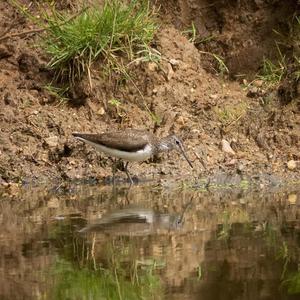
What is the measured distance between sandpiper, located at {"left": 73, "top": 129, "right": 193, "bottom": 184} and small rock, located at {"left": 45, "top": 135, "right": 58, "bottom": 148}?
1.41 ft

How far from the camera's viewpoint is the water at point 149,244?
6.45 m

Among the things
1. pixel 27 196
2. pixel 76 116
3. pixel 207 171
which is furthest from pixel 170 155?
pixel 27 196

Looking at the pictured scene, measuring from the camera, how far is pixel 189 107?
38.5 feet

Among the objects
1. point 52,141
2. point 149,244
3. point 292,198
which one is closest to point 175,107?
point 52,141

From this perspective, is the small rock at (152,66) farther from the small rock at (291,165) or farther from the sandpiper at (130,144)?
the small rock at (291,165)

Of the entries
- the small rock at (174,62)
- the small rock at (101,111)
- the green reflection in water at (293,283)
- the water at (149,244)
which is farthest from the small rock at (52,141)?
the green reflection in water at (293,283)

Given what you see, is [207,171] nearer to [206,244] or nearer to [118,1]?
[118,1]

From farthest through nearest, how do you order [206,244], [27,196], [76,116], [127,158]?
[76,116], [127,158], [27,196], [206,244]

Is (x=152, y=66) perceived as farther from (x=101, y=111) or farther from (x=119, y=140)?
(x=119, y=140)

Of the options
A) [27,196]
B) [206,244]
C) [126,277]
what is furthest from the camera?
[27,196]

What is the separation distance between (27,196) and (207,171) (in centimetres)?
226

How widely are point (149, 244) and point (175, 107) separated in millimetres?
4233

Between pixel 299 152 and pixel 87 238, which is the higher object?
pixel 299 152

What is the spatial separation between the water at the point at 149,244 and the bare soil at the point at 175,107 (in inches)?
25.7
